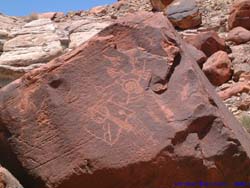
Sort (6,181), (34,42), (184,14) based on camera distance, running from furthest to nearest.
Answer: (184,14) < (34,42) < (6,181)

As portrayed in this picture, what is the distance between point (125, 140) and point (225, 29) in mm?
9878

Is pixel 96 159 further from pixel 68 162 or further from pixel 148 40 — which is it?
pixel 148 40

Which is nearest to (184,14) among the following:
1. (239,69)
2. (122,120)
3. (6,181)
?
(239,69)

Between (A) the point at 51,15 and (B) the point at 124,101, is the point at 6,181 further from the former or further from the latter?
(A) the point at 51,15

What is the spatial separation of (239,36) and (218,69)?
2201 mm

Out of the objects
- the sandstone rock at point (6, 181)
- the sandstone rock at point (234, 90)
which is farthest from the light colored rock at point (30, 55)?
the sandstone rock at point (6, 181)

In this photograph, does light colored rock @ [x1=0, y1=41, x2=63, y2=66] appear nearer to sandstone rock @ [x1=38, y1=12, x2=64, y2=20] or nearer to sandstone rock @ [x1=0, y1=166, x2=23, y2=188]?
sandstone rock @ [x1=38, y1=12, x2=64, y2=20]

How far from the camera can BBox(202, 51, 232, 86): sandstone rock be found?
996 centimetres

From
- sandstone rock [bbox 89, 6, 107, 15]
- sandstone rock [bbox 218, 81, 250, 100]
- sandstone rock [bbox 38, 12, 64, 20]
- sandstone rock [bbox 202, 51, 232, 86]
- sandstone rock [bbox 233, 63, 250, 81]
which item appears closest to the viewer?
sandstone rock [bbox 218, 81, 250, 100]

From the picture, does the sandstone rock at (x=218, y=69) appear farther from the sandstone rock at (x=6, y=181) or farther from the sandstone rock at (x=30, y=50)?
the sandstone rock at (x=6, y=181)

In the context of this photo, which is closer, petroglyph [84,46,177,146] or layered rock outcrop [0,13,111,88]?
petroglyph [84,46,177,146]

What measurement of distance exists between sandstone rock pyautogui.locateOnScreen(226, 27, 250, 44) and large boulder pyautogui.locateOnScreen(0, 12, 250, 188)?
7.72m

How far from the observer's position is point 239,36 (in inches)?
477

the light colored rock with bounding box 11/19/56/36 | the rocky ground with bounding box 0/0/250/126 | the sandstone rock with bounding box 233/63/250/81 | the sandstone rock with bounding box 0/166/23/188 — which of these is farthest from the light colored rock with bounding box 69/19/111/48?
the sandstone rock with bounding box 0/166/23/188
